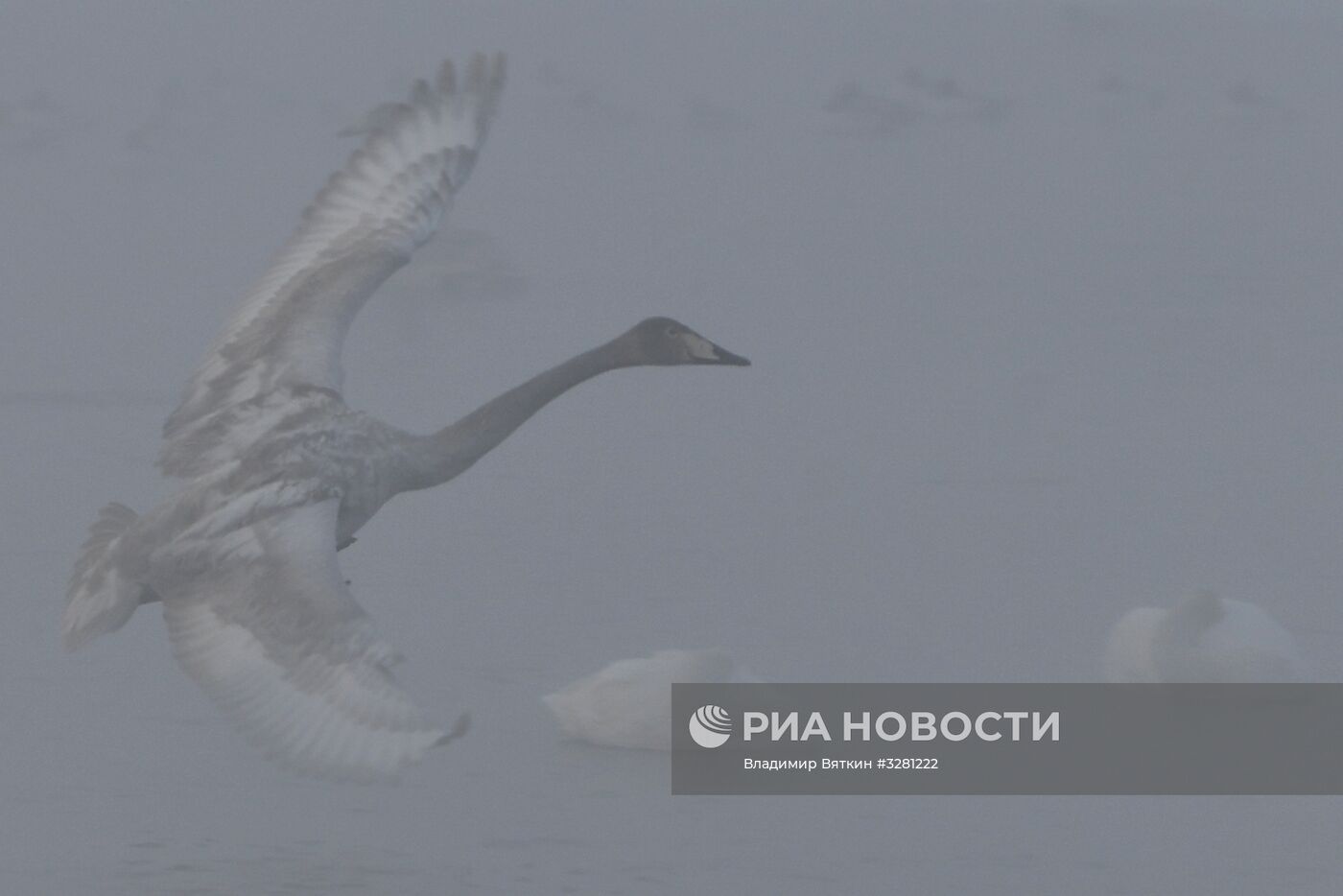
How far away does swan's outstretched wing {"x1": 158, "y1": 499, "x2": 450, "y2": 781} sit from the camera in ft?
34.0

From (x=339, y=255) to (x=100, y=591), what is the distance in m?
2.65

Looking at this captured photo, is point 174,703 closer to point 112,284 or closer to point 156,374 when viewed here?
point 156,374

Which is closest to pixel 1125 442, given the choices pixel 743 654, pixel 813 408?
pixel 813 408

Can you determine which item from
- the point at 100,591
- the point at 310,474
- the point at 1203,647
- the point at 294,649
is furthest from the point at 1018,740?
the point at 100,591

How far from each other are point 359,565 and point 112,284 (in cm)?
791

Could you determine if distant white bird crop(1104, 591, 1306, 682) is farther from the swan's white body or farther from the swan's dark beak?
the swan's white body

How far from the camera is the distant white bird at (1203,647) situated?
45.6 feet

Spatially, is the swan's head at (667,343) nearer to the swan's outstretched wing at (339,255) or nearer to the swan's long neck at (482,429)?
the swan's long neck at (482,429)

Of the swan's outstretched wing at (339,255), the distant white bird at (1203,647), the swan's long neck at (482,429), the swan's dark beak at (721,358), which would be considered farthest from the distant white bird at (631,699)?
the distant white bird at (1203,647)

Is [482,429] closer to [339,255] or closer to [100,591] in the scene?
Result: [339,255]

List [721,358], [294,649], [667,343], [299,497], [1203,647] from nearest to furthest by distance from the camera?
[294,649], [299,497], [721,358], [667,343], [1203,647]

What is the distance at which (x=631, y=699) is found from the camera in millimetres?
13219

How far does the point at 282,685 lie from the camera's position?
10.8m

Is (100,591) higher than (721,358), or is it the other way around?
(721,358)
